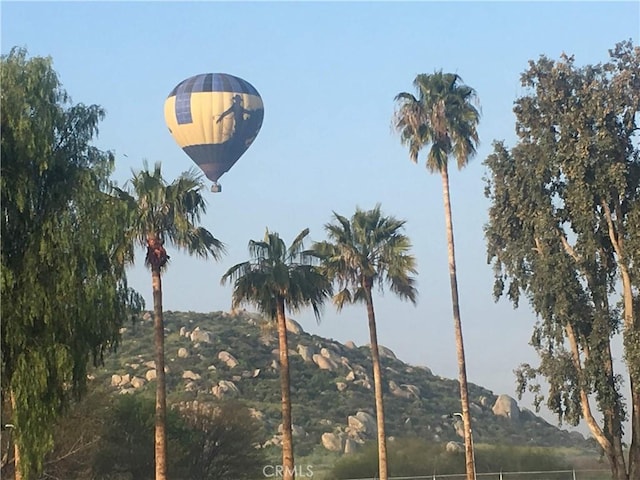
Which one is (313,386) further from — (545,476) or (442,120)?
(442,120)

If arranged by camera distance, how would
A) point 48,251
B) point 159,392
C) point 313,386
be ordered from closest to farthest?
point 48,251, point 159,392, point 313,386

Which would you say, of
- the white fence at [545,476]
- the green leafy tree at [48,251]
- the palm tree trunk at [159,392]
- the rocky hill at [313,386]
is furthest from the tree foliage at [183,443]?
the rocky hill at [313,386]

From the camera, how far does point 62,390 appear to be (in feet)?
97.5

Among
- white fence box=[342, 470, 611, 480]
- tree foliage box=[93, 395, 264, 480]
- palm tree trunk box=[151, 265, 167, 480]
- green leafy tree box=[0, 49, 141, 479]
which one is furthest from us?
white fence box=[342, 470, 611, 480]

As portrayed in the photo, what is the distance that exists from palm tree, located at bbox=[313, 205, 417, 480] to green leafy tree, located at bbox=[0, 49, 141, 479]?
20.0m

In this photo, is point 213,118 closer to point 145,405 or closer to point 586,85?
point 145,405

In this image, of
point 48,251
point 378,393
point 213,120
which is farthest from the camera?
point 213,120

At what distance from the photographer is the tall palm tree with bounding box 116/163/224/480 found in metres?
39.2

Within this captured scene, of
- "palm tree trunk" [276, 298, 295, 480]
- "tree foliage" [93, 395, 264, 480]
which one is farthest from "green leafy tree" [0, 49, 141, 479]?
"tree foliage" [93, 395, 264, 480]

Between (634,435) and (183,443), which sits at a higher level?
(183,443)

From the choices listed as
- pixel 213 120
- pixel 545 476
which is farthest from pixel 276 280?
pixel 213 120

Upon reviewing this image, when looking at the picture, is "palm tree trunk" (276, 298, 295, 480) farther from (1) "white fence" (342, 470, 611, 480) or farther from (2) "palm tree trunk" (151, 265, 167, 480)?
(1) "white fence" (342, 470, 611, 480)

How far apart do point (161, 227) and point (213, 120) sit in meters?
45.9

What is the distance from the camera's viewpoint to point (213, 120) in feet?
282
